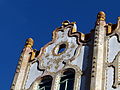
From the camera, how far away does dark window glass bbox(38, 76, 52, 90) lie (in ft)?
58.8

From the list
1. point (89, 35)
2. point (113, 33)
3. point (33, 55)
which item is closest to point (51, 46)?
point (33, 55)

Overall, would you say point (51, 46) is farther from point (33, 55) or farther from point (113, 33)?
point (113, 33)

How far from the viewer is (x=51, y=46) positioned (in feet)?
66.0

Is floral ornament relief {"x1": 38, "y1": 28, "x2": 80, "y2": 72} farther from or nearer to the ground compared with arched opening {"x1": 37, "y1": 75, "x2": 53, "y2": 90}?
farther from the ground

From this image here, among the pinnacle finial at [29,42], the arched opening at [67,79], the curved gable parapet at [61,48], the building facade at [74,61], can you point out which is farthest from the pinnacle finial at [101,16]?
the pinnacle finial at [29,42]

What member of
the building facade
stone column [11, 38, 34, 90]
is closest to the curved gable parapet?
the building facade

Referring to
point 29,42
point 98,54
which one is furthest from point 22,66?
point 98,54

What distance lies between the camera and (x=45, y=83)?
1814 centimetres

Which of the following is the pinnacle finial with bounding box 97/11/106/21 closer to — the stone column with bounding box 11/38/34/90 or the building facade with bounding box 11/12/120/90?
the building facade with bounding box 11/12/120/90

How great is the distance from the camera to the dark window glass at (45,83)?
58.8 feet

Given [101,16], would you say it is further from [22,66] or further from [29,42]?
[22,66]

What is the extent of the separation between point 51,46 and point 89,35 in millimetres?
2365

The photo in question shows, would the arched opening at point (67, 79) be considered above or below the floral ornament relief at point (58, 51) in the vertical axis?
below

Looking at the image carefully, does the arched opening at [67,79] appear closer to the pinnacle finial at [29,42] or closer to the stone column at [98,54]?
the stone column at [98,54]
